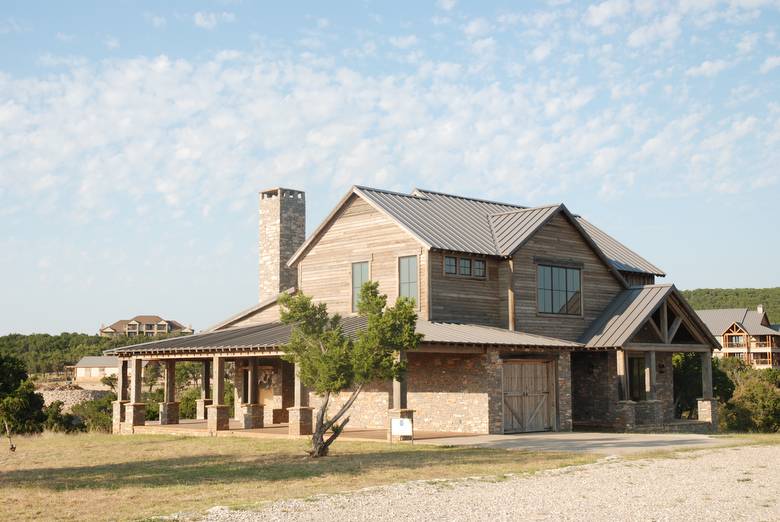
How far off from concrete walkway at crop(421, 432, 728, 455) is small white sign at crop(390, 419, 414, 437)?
2.30 ft

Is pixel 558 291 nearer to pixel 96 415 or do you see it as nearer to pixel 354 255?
pixel 354 255

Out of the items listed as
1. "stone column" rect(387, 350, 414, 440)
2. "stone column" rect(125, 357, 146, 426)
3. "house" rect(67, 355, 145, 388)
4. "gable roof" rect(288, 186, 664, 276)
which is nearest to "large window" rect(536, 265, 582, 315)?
"gable roof" rect(288, 186, 664, 276)

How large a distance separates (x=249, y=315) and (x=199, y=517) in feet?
79.7

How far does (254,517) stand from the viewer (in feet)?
39.1

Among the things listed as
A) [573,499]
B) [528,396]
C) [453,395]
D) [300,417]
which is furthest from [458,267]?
[573,499]

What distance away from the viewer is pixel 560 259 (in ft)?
107

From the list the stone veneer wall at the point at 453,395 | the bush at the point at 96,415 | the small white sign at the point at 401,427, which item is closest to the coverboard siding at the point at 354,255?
the stone veneer wall at the point at 453,395

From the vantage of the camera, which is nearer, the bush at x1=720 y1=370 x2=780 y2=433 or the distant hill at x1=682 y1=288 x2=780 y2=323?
the bush at x1=720 y1=370 x2=780 y2=433

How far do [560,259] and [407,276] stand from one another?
639 cm

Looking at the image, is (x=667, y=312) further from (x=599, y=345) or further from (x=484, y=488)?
(x=484, y=488)

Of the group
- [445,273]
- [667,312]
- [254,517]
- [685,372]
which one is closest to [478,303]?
[445,273]

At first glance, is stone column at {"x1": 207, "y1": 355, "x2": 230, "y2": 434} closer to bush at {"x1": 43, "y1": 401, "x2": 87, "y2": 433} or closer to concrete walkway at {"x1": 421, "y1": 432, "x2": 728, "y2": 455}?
concrete walkway at {"x1": 421, "y1": 432, "x2": 728, "y2": 455}

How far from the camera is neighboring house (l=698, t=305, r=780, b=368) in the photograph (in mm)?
96062

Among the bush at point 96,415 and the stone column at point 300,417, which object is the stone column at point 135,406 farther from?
the stone column at point 300,417
